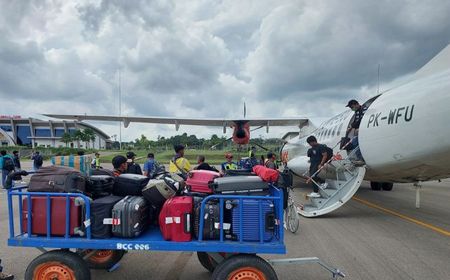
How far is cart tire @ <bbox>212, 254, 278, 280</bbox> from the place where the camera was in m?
3.63

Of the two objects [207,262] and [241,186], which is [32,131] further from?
[241,186]

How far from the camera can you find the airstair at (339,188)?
29.1 feet

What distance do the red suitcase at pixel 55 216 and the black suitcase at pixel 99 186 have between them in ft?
1.43

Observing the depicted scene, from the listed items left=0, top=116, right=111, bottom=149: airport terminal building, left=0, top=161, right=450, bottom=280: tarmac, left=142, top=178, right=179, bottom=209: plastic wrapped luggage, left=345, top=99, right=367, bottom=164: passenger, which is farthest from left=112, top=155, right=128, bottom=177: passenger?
left=0, top=116, right=111, bottom=149: airport terminal building

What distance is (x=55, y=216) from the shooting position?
149 inches

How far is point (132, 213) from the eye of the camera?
12.3ft

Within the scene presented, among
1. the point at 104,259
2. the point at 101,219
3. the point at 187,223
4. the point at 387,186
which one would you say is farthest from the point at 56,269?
the point at 387,186

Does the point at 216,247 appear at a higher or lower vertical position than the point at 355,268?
higher

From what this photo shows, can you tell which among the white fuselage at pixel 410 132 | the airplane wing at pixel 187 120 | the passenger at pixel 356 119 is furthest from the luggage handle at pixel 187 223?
the airplane wing at pixel 187 120

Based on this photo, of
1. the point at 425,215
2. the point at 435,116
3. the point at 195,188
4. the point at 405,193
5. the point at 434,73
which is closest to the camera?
the point at 195,188

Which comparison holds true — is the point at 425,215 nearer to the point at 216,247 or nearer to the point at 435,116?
the point at 435,116

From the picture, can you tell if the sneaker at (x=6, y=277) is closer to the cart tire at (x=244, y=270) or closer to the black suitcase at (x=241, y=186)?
the cart tire at (x=244, y=270)

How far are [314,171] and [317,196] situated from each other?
0.74 m

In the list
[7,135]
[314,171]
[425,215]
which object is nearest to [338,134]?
[314,171]
